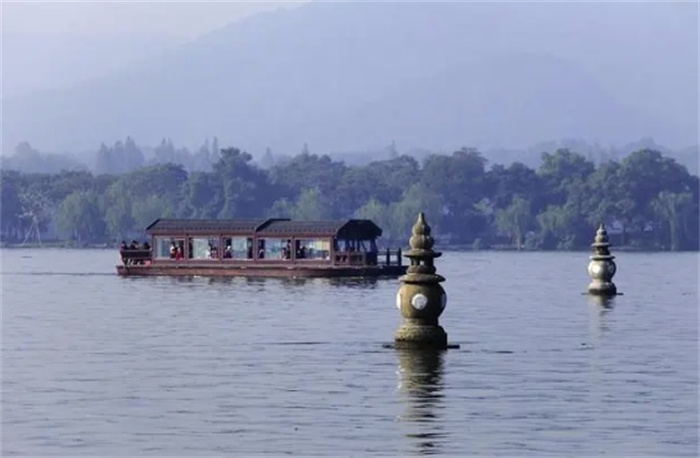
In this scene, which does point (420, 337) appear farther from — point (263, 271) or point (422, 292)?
point (263, 271)

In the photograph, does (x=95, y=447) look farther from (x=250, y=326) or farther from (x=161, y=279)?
(x=161, y=279)

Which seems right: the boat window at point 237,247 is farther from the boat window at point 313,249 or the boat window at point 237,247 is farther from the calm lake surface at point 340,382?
the calm lake surface at point 340,382

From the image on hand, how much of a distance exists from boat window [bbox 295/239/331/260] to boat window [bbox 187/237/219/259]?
4348 millimetres

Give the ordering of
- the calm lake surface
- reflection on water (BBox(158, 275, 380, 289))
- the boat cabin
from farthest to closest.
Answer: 1. the boat cabin
2. reflection on water (BBox(158, 275, 380, 289))
3. the calm lake surface

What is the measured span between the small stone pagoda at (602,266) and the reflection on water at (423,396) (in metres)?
27.9

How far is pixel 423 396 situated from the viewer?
36.9 m

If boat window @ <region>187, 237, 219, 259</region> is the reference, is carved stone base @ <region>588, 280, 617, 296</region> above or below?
below

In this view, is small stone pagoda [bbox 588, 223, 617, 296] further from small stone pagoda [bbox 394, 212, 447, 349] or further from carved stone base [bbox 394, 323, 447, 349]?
small stone pagoda [bbox 394, 212, 447, 349]

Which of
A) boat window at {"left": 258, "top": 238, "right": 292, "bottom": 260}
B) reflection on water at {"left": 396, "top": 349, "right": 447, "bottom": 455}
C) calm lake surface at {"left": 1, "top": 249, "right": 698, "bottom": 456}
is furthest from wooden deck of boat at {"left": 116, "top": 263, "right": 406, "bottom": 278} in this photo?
reflection on water at {"left": 396, "top": 349, "right": 447, "bottom": 455}

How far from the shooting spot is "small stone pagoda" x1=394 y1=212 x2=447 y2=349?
45.2 meters

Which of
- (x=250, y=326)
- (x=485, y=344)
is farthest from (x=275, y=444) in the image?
(x=250, y=326)

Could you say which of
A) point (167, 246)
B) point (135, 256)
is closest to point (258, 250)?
point (167, 246)

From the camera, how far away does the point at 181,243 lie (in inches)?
4599

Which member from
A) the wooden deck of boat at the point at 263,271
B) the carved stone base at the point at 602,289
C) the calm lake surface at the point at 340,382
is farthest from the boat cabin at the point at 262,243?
the calm lake surface at the point at 340,382
